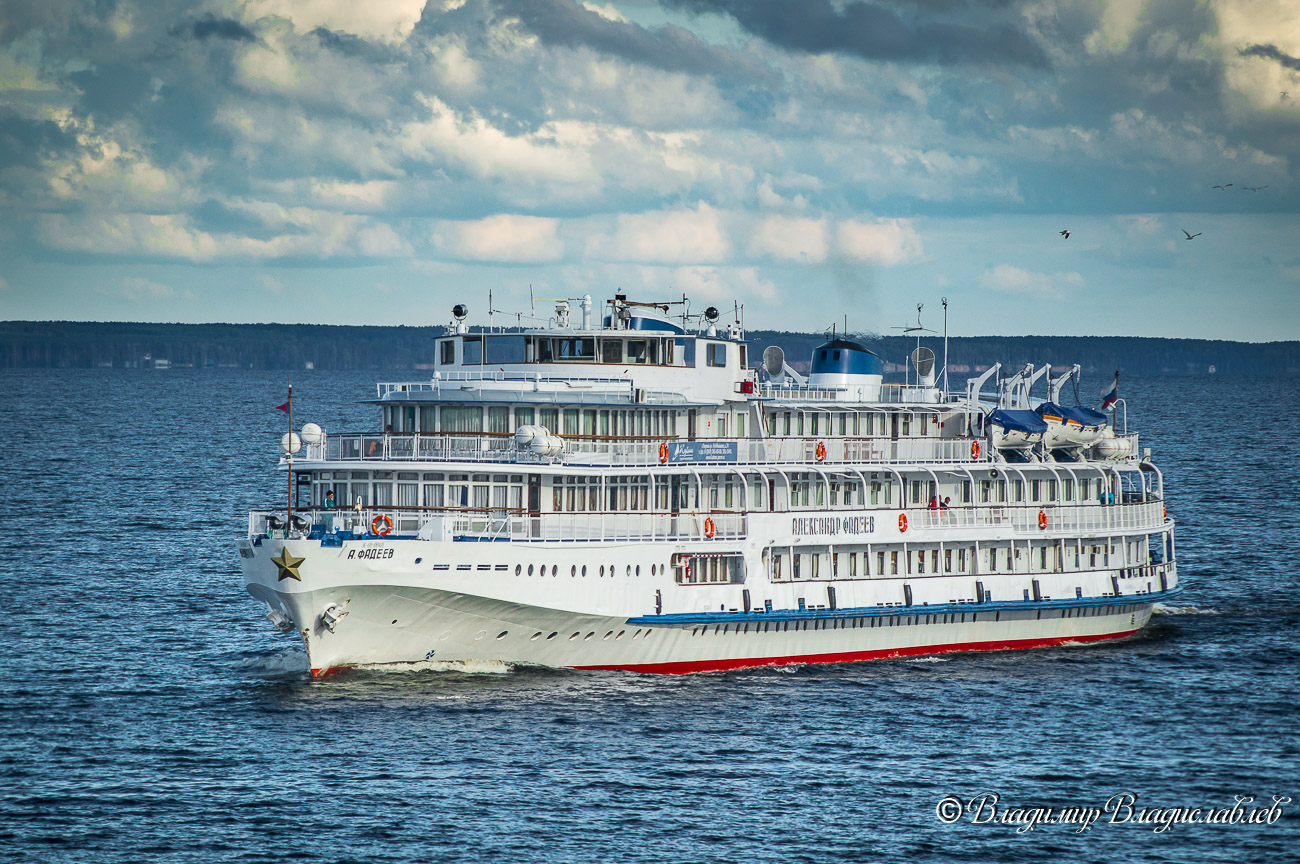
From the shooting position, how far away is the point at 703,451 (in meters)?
48.3

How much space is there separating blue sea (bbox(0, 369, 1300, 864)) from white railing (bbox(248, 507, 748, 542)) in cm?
405

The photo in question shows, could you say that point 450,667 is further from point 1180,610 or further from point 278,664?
point 1180,610

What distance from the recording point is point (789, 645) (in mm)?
48781

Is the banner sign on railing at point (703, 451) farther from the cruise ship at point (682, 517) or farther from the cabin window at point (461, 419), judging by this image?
the cabin window at point (461, 419)

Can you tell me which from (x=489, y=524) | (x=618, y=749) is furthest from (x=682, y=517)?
(x=618, y=749)

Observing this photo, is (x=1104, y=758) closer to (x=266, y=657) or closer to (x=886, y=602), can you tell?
(x=886, y=602)

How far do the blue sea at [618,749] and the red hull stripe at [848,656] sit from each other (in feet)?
2.18

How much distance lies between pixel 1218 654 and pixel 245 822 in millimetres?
33386

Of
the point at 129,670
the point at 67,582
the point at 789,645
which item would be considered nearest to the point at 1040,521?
the point at 789,645

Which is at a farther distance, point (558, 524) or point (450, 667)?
point (558, 524)

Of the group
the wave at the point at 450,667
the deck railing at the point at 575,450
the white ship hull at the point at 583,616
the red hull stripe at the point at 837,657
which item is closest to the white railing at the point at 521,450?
the deck railing at the point at 575,450

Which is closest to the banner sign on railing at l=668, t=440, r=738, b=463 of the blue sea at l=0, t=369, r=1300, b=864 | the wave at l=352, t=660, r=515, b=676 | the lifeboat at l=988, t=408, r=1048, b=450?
the blue sea at l=0, t=369, r=1300, b=864

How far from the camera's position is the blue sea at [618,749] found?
3362 centimetres

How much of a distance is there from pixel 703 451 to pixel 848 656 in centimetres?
825
